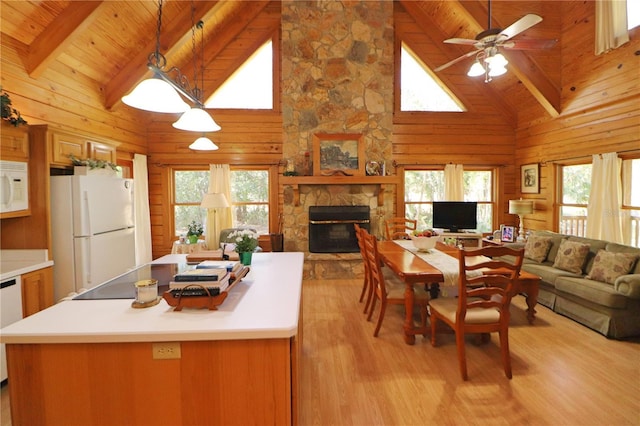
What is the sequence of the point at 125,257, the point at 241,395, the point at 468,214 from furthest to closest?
the point at 468,214 → the point at 125,257 → the point at 241,395

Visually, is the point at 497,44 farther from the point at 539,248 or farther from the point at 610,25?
the point at 539,248

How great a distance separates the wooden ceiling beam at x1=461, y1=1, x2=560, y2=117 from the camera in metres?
4.55

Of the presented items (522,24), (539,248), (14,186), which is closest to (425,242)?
(539,248)

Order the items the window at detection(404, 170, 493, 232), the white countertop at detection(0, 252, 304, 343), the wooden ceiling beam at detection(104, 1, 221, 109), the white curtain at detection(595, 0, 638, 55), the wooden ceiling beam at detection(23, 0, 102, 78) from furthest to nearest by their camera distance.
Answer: the window at detection(404, 170, 493, 232), the wooden ceiling beam at detection(104, 1, 221, 109), the white curtain at detection(595, 0, 638, 55), the wooden ceiling beam at detection(23, 0, 102, 78), the white countertop at detection(0, 252, 304, 343)

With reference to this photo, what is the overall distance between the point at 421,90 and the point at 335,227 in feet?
10.2

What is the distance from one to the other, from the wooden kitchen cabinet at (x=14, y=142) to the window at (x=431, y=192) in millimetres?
5380

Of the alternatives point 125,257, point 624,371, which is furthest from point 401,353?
point 125,257

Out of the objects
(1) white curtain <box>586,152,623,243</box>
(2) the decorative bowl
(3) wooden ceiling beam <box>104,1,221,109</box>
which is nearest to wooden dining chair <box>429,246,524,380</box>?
(2) the decorative bowl

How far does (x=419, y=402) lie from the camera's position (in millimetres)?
2139

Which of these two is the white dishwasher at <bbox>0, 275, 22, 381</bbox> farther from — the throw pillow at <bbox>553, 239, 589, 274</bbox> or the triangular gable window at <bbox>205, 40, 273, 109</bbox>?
the throw pillow at <bbox>553, 239, 589, 274</bbox>

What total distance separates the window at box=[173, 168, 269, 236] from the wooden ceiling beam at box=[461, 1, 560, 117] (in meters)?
4.12

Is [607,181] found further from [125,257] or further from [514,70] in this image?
[125,257]

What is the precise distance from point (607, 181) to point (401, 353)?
3.75 metres

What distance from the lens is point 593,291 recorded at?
10.3 feet
